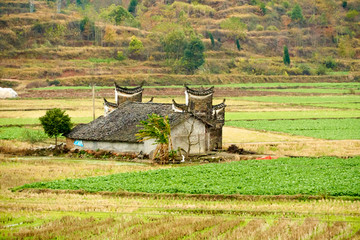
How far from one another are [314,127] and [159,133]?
1715 centimetres

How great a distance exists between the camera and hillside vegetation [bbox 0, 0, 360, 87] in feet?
278

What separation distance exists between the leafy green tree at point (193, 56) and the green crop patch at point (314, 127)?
138 feet

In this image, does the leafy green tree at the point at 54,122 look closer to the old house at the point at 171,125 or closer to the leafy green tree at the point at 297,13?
the old house at the point at 171,125

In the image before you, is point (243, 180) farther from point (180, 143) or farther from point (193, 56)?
point (193, 56)

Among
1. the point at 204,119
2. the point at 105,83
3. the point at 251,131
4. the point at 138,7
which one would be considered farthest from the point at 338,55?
the point at 204,119

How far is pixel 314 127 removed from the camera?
46094 mm

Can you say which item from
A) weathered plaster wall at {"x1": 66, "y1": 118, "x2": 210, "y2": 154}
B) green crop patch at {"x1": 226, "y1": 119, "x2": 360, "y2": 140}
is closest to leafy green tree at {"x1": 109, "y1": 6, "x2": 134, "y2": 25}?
green crop patch at {"x1": 226, "y1": 119, "x2": 360, "y2": 140}

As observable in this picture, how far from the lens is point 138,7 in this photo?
12694 centimetres

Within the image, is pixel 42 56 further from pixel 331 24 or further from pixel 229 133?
pixel 331 24

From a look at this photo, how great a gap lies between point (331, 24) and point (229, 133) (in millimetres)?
87394

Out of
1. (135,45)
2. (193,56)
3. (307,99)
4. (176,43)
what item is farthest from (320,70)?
(307,99)

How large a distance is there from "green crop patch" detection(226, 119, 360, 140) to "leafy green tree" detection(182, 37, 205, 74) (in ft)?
138

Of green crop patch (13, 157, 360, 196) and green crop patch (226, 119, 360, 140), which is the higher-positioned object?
green crop patch (13, 157, 360, 196)

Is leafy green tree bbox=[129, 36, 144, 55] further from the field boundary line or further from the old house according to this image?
the field boundary line
